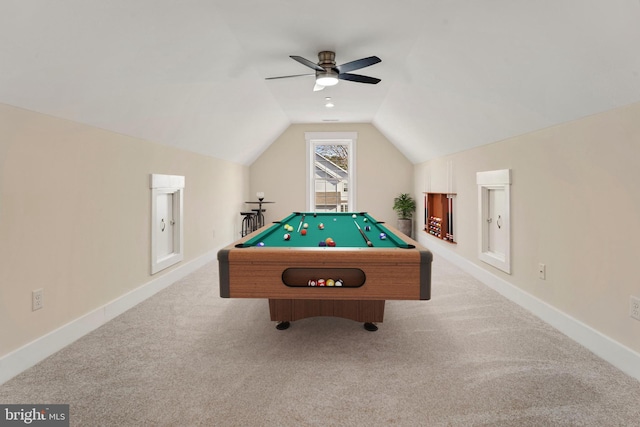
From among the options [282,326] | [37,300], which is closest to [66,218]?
[37,300]

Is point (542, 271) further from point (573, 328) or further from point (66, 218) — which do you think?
point (66, 218)

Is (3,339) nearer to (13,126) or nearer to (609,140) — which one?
(13,126)

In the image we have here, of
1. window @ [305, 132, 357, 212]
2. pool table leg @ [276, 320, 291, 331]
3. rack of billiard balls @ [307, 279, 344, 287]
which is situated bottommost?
pool table leg @ [276, 320, 291, 331]

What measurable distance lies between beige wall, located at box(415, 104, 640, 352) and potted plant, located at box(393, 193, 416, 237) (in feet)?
11.2

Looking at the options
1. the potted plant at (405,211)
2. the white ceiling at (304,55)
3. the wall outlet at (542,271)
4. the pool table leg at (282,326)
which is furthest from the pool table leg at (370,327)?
the potted plant at (405,211)

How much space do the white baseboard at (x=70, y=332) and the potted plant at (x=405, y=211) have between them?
182 inches

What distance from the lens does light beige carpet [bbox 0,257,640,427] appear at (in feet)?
5.24

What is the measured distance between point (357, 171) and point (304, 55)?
405 centimetres

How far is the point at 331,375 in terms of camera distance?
6.38 feet

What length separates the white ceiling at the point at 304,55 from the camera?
181 centimetres

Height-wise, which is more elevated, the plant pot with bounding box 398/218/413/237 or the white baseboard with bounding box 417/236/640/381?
the plant pot with bounding box 398/218/413/237

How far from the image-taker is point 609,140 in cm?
214

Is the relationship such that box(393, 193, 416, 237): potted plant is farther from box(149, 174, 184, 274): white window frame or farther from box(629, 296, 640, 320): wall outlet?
box(629, 296, 640, 320): wall outlet

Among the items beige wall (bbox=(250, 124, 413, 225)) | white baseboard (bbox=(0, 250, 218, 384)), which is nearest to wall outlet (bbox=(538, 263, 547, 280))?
white baseboard (bbox=(0, 250, 218, 384))
